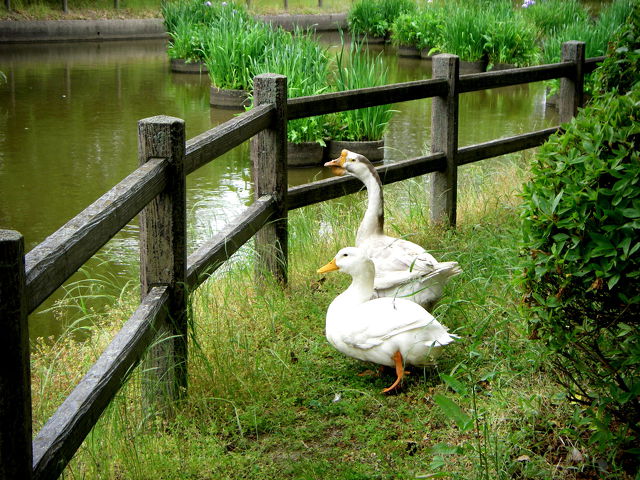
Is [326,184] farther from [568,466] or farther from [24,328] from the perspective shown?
[24,328]

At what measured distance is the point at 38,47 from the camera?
20594 millimetres

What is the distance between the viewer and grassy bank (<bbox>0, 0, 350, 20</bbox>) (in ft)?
75.6

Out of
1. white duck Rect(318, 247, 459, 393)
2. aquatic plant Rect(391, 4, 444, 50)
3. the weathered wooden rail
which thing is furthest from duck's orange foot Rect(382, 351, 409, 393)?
aquatic plant Rect(391, 4, 444, 50)

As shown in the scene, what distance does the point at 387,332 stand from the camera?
375 cm

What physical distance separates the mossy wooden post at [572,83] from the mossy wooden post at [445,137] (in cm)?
163

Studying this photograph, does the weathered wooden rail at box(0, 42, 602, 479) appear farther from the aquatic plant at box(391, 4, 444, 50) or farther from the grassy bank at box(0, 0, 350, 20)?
the grassy bank at box(0, 0, 350, 20)

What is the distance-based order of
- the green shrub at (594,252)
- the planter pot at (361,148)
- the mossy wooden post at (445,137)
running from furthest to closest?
the planter pot at (361,148) < the mossy wooden post at (445,137) < the green shrub at (594,252)

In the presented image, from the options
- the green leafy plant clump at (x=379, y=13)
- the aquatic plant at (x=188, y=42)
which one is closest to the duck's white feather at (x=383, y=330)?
the aquatic plant at (x=188, y=42)

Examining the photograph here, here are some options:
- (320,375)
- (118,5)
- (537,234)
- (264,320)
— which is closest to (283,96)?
(264,320)

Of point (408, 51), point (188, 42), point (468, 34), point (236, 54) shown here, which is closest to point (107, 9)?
point (408, 51)

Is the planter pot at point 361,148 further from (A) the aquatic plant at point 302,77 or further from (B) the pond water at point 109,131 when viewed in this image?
(B) the pond water at point 109,131

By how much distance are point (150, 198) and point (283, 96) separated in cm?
183

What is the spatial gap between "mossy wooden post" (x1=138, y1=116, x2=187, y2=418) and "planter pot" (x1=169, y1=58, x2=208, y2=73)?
14.0 m

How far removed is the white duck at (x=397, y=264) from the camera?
4.17m
